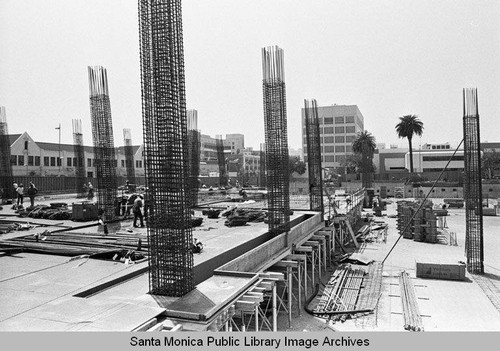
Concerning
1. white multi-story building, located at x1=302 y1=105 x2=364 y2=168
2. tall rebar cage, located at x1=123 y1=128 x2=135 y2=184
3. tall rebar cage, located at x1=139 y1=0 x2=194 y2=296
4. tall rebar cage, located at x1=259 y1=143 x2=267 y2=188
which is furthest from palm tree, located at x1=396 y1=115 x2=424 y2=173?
tall rebar cage, located at x1=139 y1=0 x2=194 y2=296

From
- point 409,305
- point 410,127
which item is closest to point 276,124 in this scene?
point 409,305

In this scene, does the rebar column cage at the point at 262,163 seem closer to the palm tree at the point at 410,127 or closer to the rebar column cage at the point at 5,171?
the rebar column cage at the point at 5,171

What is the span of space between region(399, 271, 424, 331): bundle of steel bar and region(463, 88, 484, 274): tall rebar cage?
3.79 meters

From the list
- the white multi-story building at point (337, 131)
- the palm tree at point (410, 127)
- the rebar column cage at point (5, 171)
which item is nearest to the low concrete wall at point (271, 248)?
the rebar column cage at point (5, 171)

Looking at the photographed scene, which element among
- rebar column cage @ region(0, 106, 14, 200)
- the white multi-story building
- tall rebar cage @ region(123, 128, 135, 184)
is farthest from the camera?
the white multi-story building

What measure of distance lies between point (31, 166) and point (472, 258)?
48.0 metres

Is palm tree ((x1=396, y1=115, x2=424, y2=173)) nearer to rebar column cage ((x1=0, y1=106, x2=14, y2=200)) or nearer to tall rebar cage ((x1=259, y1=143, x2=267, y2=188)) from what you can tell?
tall rebar cage ((x1=259, y1=143, x2=267, y2=188))

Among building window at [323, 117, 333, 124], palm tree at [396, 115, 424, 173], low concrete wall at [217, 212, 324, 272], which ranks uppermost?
building window at [323, 117, 333, 124]

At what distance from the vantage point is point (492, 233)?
103 ft

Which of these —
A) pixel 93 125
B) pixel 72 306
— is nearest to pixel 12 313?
pixel 72 306

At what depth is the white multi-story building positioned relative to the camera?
328 feet

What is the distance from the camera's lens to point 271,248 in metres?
15.0

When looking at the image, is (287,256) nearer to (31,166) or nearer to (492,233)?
(492,233)

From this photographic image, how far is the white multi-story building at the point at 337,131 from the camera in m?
99.9
